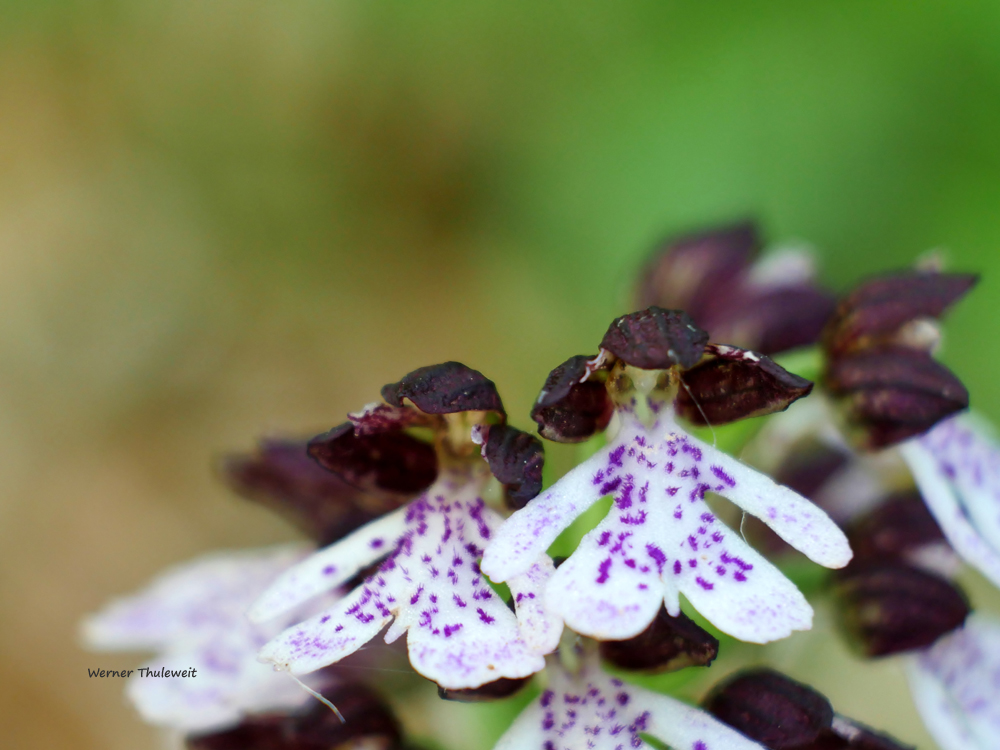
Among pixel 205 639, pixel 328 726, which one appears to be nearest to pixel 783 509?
pixel 328 726

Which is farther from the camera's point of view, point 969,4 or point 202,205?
point 202,205

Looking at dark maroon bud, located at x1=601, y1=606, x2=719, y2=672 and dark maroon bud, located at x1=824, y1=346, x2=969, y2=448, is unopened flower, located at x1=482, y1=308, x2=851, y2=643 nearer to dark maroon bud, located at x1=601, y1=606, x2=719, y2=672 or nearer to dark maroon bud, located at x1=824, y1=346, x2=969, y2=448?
dark maroon bud, located at x1=601, y1=606, x2=719, y2=672

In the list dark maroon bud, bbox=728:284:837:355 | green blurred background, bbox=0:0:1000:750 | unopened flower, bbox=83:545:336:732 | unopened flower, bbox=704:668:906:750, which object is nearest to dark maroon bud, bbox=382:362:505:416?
unopened flower, bbox=704:668:906:750

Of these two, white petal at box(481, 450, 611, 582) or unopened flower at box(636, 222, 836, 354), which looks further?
unopened flower at box(636, 222, 836, 354)

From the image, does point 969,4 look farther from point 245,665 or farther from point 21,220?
point 21,220

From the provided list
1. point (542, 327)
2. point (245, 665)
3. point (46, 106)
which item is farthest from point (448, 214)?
point (245, 665)

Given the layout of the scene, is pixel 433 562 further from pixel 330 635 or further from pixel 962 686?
pixel 962 686

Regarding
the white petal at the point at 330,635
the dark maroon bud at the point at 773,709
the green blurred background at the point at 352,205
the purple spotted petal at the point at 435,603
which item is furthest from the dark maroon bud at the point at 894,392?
the green blurred background at the point at 352,205
